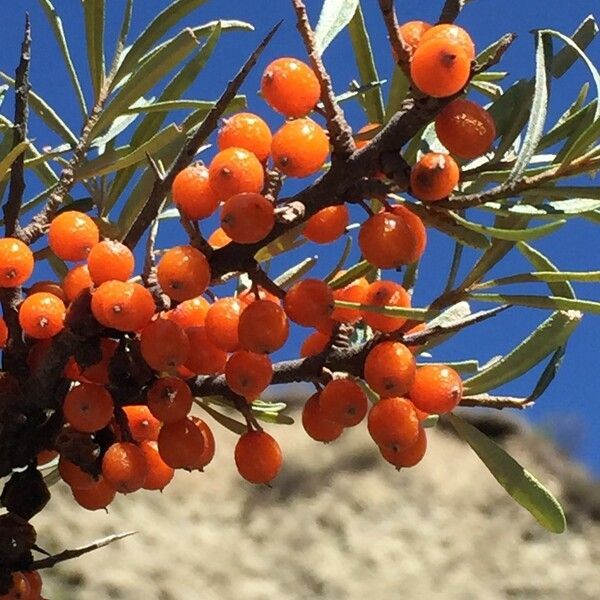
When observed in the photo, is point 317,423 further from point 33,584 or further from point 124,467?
point 33,584

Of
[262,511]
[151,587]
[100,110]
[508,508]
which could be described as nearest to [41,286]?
[100,110]

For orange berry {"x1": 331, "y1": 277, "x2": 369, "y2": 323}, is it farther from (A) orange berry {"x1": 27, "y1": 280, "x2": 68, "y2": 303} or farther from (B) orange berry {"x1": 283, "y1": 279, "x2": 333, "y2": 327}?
(A) orange berry {"x1": 27, "y1": 280, "x2": 68, "y2": 303}

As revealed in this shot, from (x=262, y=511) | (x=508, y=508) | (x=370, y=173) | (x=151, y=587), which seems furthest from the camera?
(x=508, y=508)

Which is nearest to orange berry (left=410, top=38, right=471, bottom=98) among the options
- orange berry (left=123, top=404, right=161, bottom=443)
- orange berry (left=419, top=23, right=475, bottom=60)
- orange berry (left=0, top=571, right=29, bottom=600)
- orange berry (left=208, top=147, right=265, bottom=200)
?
orange berry (left=419, top=23, right=475, bottom=60)

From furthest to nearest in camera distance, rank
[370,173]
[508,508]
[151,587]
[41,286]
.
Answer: [508,508], [151,587], [41,286], [370,173]

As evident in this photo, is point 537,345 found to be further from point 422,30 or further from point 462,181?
point 422,30

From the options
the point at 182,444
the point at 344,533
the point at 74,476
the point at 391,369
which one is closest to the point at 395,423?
the point at 391,369

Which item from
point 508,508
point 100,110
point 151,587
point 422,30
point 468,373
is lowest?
point 508,508
